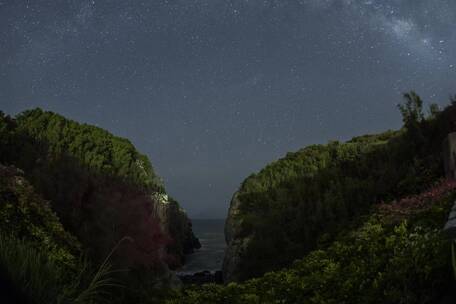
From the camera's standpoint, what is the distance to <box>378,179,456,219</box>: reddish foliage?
10452 millimetres

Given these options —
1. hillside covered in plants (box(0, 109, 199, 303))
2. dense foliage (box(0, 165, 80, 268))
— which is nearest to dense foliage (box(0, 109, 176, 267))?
hillside covered in plants (box(0, 109, 199, 303))

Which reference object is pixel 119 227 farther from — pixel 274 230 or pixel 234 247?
pixel 234 247

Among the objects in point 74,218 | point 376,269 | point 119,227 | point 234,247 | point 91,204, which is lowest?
point 234,247

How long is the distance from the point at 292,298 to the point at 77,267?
3.75 metres

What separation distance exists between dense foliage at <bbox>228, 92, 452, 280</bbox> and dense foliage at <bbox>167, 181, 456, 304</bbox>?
6.43ft

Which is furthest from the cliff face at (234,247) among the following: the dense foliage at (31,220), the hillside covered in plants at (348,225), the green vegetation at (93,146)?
the green vegetation at (93,146)

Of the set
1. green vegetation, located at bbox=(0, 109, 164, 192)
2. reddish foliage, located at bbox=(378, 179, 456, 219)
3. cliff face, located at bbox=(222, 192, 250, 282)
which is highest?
green vegetation, located at bbox=(0, 109, 164, 192)

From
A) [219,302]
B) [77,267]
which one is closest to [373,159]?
[219,302]

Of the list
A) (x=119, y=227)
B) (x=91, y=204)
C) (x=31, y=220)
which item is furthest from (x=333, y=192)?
(x=31, y=220)

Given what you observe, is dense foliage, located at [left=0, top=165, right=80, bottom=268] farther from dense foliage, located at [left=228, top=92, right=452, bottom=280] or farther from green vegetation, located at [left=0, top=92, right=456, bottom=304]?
dense foliage, located at [left=228, top=92, right=452, bottom=280]

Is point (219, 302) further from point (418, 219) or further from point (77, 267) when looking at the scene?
point (418, 219)

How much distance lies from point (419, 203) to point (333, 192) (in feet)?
15.8

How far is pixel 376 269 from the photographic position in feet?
23.2

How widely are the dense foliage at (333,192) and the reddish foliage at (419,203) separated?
145 cm
